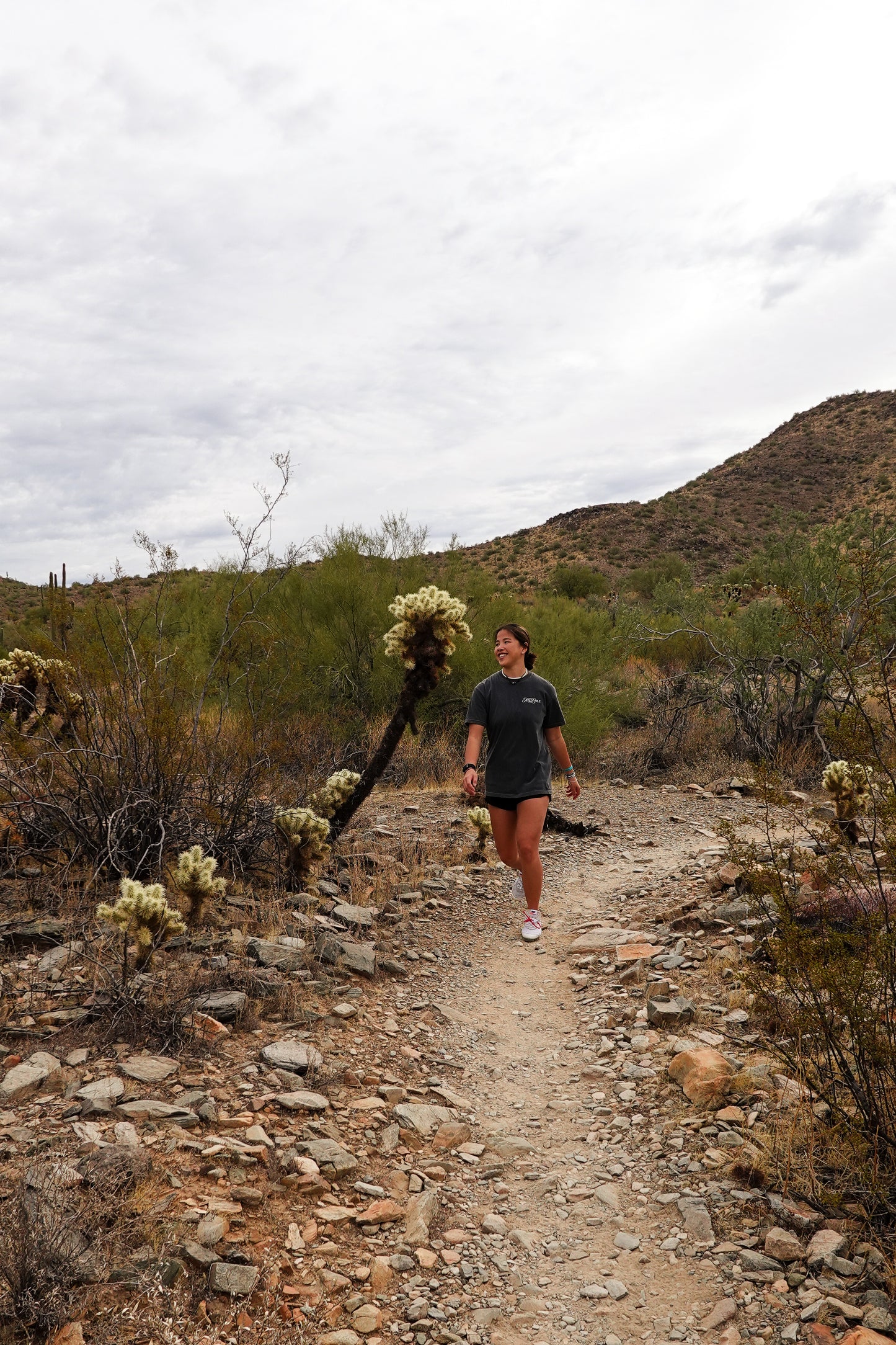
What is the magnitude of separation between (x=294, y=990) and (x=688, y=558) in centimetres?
4312

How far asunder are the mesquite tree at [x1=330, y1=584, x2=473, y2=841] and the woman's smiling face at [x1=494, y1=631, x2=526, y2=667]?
0.58m

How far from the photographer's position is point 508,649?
6.47 meters

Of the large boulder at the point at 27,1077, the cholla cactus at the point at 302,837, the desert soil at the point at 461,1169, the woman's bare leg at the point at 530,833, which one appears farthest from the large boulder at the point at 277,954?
the woman's bare leg at the point at 530,833

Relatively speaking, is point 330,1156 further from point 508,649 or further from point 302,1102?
point 508,649

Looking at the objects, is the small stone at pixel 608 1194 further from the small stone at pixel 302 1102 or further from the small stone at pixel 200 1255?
the small stone at pixel 200 1255

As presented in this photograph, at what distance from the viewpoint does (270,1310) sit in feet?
9.29

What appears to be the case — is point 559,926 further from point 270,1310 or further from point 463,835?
point 270,1310

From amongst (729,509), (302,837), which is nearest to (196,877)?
(302,837)

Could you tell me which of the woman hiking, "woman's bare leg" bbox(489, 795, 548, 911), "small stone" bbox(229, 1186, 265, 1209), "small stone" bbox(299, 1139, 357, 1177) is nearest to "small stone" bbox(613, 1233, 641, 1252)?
"small stone" bbox(299, 1139, 357, 1177)

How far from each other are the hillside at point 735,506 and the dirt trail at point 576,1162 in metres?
37.6

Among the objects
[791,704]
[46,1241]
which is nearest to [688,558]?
[791,704]

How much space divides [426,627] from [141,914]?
127 inches

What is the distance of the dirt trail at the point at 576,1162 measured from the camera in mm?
3041

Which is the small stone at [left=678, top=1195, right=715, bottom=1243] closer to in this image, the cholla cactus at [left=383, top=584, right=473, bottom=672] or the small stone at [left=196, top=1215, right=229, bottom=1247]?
the small stone at [left=196, top=1215, right=229, bottom=1247]
